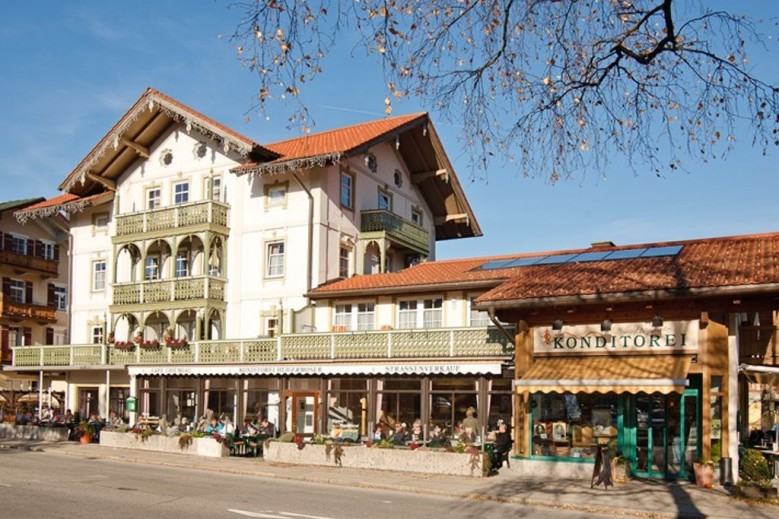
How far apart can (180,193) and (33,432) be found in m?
11.5

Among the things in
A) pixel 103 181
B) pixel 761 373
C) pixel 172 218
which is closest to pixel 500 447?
pixel 761 373

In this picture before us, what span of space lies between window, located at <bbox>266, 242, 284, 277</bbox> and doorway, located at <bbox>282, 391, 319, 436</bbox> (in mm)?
5600

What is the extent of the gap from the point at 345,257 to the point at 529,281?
13170 millimetres

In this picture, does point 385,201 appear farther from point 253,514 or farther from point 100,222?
point 253,514

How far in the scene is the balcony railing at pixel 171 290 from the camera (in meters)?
36.9

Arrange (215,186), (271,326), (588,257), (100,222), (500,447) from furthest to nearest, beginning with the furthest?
(100,222) → (215,186) → (271,326) → (588,257) → (500,447)

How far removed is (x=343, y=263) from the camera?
122ft

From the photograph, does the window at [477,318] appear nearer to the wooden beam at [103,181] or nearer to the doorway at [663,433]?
the doorway at [663,433]

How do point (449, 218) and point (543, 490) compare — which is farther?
point (449, 218)

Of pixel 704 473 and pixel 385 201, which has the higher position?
pixel 385 201

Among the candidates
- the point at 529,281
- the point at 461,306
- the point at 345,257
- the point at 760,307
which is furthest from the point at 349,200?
the point at 760,307

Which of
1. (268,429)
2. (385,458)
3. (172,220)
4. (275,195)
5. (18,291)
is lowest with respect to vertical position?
(268,429)

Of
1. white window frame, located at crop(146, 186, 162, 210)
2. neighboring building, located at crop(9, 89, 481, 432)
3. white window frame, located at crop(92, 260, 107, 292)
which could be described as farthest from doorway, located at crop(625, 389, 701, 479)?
white window frame, located at crop(92, 260, 107, 292)

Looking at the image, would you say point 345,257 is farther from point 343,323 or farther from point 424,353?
point 424,353
